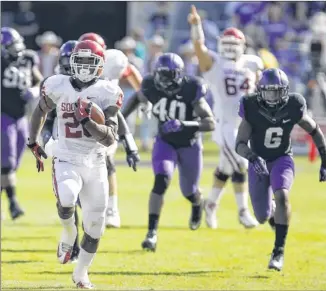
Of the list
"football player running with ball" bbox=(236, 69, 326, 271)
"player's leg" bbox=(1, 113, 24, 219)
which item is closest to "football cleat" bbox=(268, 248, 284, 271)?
"football player running with ball" bbox=(236, 69, 326, 271)

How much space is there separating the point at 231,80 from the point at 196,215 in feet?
4.27

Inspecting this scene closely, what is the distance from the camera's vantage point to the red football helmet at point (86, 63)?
7.26 m

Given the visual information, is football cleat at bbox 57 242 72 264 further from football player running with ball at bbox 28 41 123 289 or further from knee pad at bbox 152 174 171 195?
knee pad at bbox 152 174 171 195

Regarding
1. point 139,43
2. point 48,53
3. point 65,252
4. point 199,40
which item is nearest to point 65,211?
point 65,252

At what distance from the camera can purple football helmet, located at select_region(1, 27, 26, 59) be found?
10484 millimetres

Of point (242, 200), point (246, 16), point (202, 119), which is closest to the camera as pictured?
point (202, 119)

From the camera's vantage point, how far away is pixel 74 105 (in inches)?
284

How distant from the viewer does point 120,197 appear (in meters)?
12.9

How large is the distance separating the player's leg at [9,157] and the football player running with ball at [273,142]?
3013 mm

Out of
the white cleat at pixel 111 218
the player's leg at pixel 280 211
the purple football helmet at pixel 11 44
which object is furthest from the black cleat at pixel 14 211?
the player's leg at pixel 280 211

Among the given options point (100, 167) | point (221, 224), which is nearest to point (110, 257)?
point (100, 167)

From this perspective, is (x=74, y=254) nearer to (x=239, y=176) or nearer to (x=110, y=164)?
(x=110, y=164)

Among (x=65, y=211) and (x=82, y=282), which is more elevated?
(x=65, y=211)

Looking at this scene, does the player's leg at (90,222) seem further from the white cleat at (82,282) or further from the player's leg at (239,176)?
the player's leg at (239,176)
